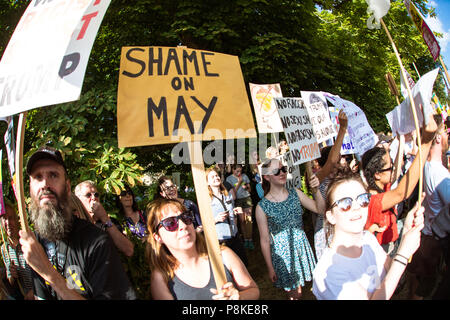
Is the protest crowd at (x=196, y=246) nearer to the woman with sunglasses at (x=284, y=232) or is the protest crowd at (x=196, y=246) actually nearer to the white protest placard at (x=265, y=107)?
the woman with sunglasses at (x=284, y=232)

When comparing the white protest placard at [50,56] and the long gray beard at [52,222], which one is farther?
the long gray beard at [52,222]

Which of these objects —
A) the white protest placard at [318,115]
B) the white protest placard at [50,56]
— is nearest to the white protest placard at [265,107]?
the white protest placard at [318,115]

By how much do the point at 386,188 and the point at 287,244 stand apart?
3.74ft

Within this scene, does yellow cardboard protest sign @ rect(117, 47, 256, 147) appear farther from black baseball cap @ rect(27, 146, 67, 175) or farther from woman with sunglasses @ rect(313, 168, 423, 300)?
woman with sunglasses @ rect(313, 168, 423, 300)

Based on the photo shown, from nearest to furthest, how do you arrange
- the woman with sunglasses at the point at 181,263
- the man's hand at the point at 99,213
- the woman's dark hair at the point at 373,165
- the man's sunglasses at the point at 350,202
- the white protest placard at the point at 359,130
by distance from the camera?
the woman with sunglasses at the point at 181,263
the man's sunglasses at the point at 350,202
the man's hand at the point at 99,213
the woman's dark hair at the point at 373,165
the white protest placard at the point at 359,130

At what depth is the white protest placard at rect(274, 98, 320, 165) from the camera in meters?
3.71

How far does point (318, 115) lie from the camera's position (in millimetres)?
4965

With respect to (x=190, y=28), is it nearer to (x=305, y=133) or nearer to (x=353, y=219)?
(x=305, y=133)

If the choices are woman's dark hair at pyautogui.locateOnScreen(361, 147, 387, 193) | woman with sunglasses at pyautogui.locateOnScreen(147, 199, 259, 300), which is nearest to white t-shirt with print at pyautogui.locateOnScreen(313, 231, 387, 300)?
woman with sunglasses at pyautogui.locateOnScreen(147, 199, 259, 300)

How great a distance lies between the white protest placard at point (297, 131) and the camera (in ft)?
12.2

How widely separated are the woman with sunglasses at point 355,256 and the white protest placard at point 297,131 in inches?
54.6

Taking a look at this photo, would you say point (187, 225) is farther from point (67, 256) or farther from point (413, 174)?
point (413, 174)

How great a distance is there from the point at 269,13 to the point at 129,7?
3147 millimetres

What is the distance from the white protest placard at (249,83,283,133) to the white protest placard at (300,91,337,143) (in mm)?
413
